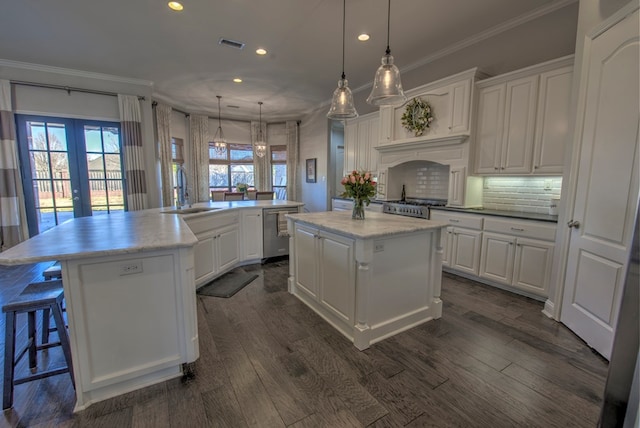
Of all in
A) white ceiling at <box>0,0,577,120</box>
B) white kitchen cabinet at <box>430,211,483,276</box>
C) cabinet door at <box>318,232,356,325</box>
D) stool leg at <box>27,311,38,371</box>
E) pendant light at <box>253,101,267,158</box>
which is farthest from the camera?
pendant light at <box>253,101,267,158</box>

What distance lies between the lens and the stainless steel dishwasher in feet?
14.0

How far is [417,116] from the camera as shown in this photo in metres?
4.14

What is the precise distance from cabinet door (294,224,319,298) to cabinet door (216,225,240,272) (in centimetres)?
113

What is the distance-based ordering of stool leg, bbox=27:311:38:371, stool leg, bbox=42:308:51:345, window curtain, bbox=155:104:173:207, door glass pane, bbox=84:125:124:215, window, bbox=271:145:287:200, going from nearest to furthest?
stool leg, bbox=27:311:38:371, stool leg, bbox=42:308:51:345, door glass pane, bbox=84:125:124:215, window curtain, bbox=155:104:173:207, window, bbox=271:145:287:200

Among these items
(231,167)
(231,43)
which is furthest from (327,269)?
(231,167)

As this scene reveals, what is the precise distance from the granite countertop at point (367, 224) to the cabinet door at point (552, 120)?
5.35ft

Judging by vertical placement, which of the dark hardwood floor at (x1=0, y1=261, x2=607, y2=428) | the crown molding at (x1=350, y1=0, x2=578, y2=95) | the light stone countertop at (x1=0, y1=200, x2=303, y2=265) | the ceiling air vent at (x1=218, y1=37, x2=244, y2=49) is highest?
the crown molding at (x1=350, y1=0, x2=578, y2=95)

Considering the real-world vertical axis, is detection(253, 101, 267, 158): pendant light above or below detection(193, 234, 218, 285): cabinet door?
above

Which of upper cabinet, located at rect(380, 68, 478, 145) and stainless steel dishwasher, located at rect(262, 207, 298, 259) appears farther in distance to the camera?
stainless steel dishwasher, located at rect(262, 207, 298, 259)

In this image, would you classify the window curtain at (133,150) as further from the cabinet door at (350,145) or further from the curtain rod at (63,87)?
the cabinet door at (350,145)

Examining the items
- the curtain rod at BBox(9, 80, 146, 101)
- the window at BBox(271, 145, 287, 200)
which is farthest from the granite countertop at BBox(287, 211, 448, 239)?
the window at BBox(271, 145, 287, 200)

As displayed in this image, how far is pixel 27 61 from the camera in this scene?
13.9 feet

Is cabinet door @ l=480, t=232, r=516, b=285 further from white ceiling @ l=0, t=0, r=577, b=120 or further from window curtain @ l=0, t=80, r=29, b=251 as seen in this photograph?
window curtain @ l=0, t=80, r=29, b=251

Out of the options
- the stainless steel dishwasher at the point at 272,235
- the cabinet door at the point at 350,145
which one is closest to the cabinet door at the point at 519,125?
the cabinet door at the point at 350,145
